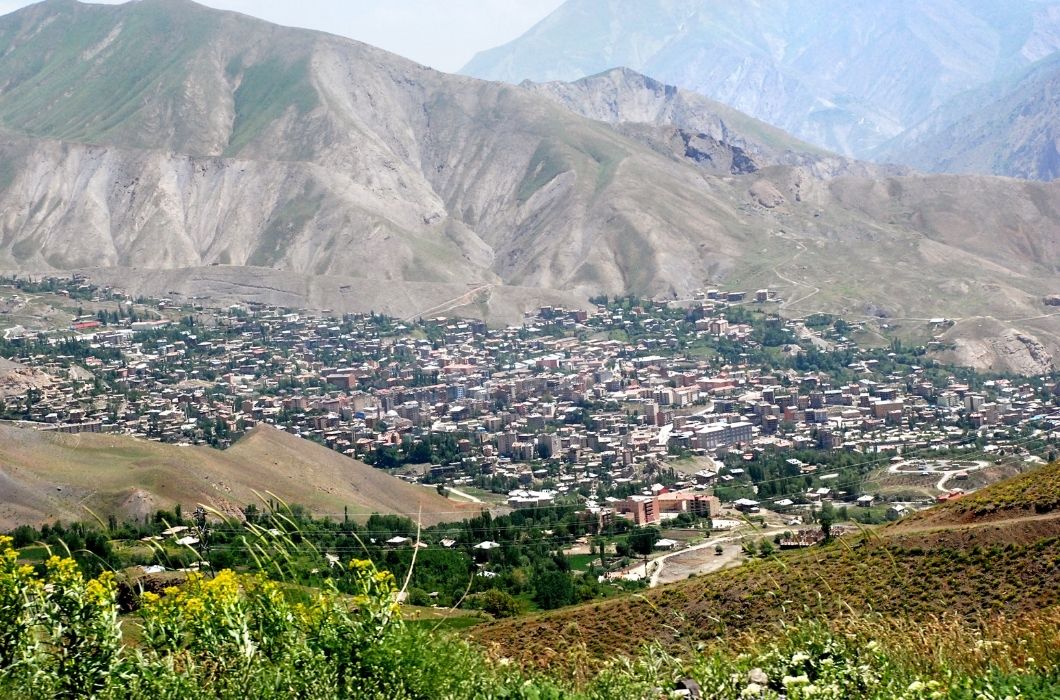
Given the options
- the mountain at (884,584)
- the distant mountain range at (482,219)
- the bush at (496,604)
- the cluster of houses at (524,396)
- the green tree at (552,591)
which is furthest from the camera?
the distant mountain range at (482,219)

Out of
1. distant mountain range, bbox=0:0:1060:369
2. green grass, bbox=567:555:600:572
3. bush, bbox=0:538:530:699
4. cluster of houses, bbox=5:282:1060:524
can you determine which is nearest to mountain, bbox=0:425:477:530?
cluster of houses, bbox=5:282:1060:524

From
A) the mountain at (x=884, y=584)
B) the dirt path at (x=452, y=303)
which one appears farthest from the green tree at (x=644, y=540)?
the dirt path at (x=452, y=303)

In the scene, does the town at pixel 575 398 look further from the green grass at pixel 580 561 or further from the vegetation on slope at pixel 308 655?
the vegetation on slope at pixel 308 655

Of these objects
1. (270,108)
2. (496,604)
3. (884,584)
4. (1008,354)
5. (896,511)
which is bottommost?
(496,604)

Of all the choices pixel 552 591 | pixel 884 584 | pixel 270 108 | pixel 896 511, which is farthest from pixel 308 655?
pixel 270 108

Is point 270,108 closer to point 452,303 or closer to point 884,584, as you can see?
point 452,303

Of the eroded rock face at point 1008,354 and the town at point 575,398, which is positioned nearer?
the town at point 575,398

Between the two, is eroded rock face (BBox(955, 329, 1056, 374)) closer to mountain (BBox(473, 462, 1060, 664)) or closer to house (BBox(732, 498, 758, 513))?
house (BBox(732, 498, 758, 513))

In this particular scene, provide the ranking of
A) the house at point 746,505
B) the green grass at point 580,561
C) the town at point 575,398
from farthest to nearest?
the town at point 575,398
the house at point 746,505
the green grass at point 580,561
